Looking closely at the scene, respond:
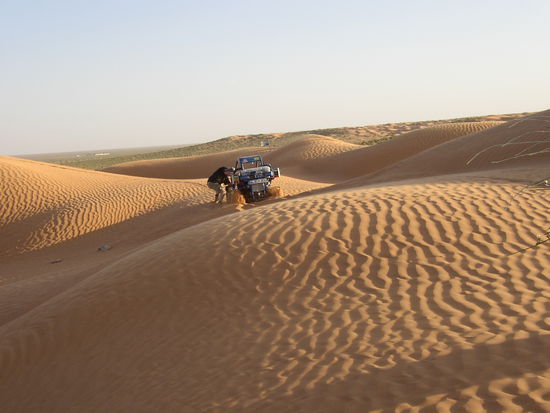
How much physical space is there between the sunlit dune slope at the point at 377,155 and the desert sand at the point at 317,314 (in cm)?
1778

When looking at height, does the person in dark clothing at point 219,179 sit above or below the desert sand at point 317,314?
above

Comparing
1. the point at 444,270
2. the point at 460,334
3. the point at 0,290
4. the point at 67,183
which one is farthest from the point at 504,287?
the point at 67,183

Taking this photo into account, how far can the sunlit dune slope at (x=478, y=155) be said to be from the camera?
1529 centimetres

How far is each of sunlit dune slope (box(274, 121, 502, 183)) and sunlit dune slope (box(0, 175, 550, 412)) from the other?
20.1 m

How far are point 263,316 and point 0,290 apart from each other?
6.84 metres

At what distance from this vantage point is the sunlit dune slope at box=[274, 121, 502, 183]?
2944cm

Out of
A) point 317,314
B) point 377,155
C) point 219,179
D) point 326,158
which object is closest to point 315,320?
point 317,314

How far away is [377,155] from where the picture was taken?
3033 cm

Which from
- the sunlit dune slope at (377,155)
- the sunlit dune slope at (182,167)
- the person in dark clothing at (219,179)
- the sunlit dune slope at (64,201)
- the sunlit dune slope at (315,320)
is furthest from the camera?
the sunlit dune slope at (182,167)

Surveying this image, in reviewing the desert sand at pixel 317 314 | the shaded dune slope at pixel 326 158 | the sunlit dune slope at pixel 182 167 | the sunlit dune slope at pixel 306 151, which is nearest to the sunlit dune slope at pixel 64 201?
the desert sand at pixel 317 314

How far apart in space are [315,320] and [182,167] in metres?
33.6

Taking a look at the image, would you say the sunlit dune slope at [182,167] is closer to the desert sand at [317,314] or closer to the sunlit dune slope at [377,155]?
the sunlit dune slope at [377,155]

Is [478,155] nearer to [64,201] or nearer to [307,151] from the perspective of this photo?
[64,201]

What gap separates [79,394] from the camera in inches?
213
